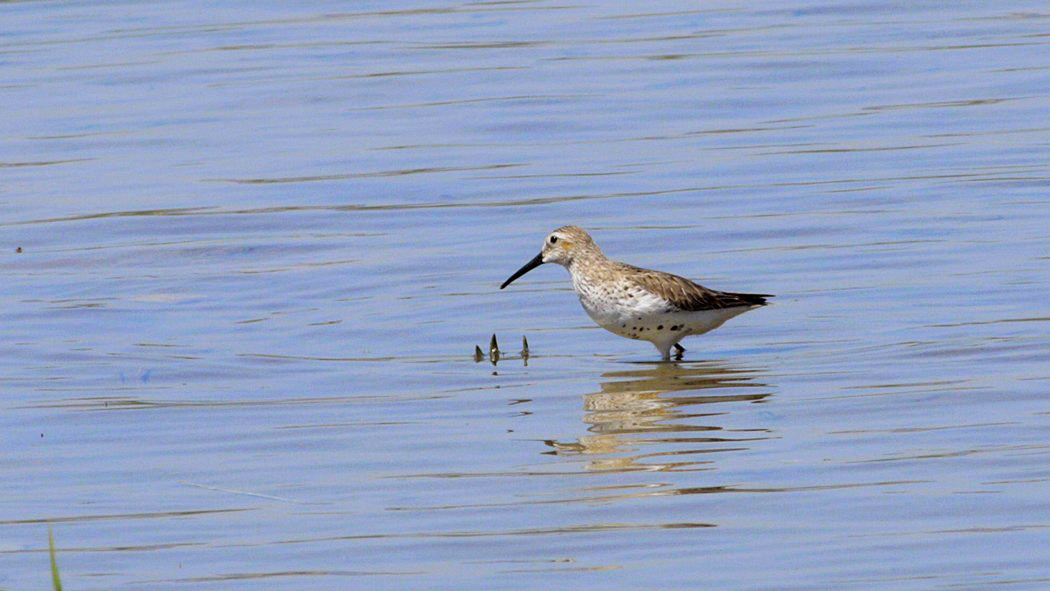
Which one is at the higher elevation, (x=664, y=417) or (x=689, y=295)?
(x=689, y=295)

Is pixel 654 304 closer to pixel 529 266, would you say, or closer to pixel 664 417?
pixel 529 266

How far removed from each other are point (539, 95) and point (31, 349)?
9.23 metres

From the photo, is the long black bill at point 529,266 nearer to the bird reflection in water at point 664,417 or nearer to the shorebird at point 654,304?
the shorebird at point 654,304

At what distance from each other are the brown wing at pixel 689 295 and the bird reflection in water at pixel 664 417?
36 cm

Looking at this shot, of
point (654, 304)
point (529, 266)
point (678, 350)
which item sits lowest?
point (678, 350)

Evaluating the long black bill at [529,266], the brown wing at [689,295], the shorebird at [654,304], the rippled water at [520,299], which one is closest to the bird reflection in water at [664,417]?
the rippled water at [520,299]

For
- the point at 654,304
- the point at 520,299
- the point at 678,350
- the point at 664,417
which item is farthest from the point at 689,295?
the point at 664,417

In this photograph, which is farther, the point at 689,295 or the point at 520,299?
the point at 520,299

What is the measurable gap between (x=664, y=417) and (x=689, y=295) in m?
1.98

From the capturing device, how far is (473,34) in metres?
23.8

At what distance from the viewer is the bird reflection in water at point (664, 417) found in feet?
28.7

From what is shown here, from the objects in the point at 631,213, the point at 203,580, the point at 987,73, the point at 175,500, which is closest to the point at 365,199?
the point at 631,213

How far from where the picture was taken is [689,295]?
458 inches

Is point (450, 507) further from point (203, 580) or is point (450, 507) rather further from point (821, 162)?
point (821, 162)
